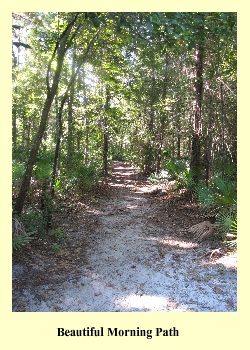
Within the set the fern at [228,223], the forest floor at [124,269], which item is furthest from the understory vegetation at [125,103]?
the forest floor at [124,269]

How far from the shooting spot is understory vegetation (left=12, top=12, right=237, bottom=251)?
539 cm

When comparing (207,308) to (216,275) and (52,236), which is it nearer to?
(216,275)

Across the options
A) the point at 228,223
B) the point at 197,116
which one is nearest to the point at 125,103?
the point at 197,116

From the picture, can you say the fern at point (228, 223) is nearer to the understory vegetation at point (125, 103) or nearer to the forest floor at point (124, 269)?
the understory vegetation at point (125, 103)

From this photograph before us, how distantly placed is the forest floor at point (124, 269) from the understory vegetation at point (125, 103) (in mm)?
505

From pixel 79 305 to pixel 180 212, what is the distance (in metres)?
5.59

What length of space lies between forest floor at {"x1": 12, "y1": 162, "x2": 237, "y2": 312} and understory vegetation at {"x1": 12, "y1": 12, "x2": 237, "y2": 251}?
505mm

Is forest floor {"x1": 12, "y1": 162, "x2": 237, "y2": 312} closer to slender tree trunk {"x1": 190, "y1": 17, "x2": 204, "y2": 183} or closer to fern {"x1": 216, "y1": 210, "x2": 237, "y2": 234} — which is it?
fern {"x1": 216, "y1": 210, "x2": 237, "y2": 234}

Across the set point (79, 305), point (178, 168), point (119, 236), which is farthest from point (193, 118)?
point (79, 305)

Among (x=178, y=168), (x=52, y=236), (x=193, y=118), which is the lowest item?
(x=52, y=236)

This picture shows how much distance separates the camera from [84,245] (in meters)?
6.53

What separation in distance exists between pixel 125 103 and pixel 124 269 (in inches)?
509

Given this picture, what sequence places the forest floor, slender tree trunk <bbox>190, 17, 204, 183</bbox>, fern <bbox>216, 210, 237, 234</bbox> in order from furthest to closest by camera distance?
slender tree trunk <bbox>190, 17, 204, 183</bbox>, fern <bbox>216, 210, 237, 234</bbox>, the forest floor

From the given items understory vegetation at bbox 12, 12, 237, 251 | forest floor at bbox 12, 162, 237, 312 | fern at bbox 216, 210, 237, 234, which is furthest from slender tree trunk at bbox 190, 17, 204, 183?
fern at bbox 216, 210, 237, 234
